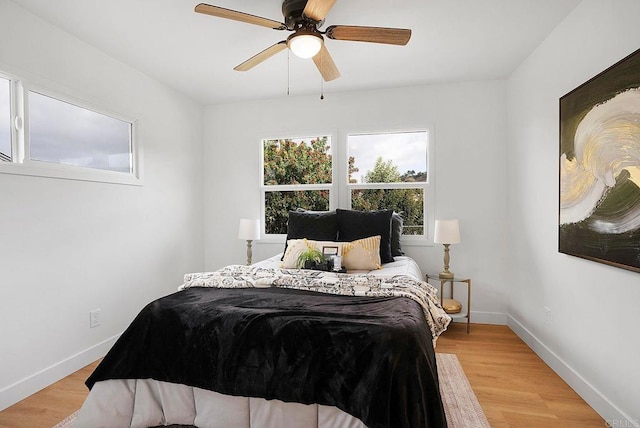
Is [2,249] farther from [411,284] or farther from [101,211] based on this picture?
[411,284]

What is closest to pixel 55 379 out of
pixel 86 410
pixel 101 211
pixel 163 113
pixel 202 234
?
pixel 86 410

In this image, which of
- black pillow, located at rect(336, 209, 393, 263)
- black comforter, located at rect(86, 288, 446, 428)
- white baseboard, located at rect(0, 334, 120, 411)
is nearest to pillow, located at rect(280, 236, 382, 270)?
black pillow, located at rect(336, 209, 393, 263)

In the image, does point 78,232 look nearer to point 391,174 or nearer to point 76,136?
point 76,136

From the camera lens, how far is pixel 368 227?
338cm

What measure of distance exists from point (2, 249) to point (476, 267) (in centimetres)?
399

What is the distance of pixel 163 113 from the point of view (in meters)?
3.72

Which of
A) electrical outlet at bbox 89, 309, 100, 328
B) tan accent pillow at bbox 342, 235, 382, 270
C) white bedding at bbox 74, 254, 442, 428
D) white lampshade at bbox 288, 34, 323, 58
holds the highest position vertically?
white lampshade at bbox 288, 34, 323, 58

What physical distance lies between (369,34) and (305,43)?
0.39 meters

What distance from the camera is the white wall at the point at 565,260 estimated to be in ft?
6.21

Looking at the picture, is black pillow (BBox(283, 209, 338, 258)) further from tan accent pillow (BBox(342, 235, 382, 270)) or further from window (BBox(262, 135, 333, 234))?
window (BBox(262, 135, 333, 234))

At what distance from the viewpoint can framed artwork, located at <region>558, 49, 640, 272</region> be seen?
5.84 feet

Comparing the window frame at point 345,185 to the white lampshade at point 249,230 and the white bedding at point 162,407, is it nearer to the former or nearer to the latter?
the white lampshade at point 249,230

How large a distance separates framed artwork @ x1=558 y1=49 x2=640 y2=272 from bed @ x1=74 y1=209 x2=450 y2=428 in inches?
40.8

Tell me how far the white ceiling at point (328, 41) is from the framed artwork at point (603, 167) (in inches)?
29.0
